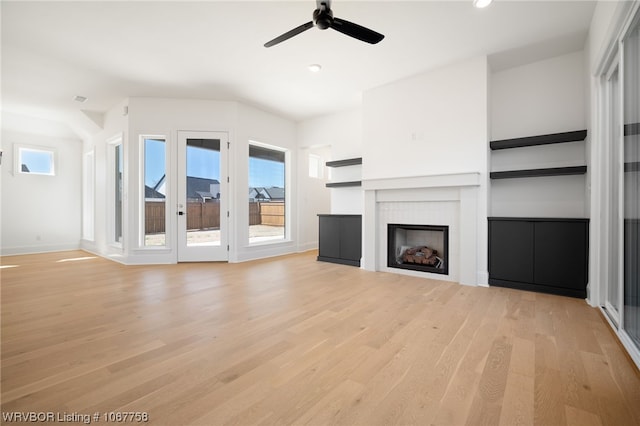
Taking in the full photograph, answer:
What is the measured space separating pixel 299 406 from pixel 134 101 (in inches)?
224

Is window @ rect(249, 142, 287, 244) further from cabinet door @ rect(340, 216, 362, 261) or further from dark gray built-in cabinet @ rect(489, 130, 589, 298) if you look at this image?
dark gray built-in cabinet @ rect(489, 130, 589, 298)

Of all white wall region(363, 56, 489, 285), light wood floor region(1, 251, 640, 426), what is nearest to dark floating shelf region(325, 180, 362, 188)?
white wall region(363, 56, 489, 285)

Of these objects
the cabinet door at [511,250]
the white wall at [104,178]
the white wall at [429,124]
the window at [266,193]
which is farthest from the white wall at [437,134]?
the white wall at [104,178]

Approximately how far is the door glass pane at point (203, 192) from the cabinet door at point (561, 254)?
491 cm

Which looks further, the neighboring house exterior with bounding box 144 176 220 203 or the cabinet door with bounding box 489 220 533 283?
the neighboring house exterior with bounding box 144 176 220 203

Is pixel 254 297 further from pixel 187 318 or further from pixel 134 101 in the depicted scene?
pixel 134 101

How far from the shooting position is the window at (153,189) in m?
5.18

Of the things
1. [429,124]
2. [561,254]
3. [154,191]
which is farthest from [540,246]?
[154,191]

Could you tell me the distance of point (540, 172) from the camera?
343cm

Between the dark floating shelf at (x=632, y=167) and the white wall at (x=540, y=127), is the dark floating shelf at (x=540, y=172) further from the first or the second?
the dark floating shelf at (x=632, y=167)

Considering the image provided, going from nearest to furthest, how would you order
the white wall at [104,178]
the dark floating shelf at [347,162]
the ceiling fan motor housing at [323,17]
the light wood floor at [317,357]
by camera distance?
1. the light wood floor at [317,357]
2. the ceiling fan motor housing at [323,17]
3. the dark floating shelf at [347,162]
4. the white wall at [104,178]

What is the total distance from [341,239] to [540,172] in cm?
301

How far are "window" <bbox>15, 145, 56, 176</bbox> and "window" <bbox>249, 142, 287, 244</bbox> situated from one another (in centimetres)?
509

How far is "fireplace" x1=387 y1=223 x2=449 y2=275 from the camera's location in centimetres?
405
